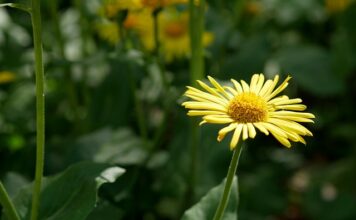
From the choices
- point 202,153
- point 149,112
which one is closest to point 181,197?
point 202,153

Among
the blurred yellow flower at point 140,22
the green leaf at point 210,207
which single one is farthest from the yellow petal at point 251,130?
the blurred yellow flower at point 140,22

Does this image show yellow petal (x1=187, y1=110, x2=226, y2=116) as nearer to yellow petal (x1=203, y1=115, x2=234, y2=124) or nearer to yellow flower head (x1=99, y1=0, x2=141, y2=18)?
yellow petal (x1=203, y1=115, x2=234, y2=124)

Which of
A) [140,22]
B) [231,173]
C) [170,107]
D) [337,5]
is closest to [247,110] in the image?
[231,173]

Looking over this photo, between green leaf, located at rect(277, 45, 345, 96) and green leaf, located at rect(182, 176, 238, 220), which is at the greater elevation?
green leaf, located at rect(277, 45, 345, 96)

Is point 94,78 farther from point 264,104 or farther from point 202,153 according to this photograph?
point 264,104

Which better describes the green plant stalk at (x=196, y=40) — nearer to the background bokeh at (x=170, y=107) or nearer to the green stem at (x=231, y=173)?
the background bokeh at (x=170, y=107)

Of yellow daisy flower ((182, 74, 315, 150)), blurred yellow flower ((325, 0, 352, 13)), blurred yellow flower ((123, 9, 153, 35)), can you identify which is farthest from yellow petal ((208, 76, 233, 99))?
blurred yellow flower ((325, 0, 352, 13))
